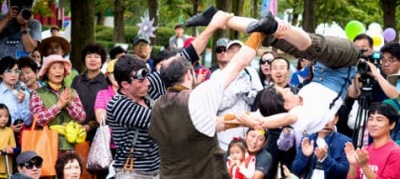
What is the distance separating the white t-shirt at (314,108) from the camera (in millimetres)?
6055

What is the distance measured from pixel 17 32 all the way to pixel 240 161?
3443 mm

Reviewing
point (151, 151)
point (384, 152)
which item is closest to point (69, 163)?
point (151, 151)

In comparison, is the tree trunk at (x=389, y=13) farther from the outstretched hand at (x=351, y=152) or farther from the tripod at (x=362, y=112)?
the outstretched hand at (x=351, y=152)

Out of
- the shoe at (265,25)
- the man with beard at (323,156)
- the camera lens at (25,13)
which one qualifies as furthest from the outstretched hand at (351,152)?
the camera lens at (25,13)

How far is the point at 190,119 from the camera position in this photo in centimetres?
547

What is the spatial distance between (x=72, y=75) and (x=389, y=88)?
3.74m

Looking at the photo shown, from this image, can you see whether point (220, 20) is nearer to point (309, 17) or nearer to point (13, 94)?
point (13, 94)

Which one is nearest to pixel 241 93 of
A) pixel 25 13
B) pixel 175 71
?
pixel 25 13

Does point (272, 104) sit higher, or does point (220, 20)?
point (220, 20)

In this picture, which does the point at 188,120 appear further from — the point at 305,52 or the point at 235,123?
the point at 305,52

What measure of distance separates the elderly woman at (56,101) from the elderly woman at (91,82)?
26 centimetres

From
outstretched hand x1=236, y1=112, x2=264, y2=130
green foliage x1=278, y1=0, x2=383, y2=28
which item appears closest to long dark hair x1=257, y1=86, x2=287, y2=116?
outstretched hand x1=236, y1=112, x2=264, y2=130

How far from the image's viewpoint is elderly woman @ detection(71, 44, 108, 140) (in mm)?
8961

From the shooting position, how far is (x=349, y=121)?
28.6 ft
